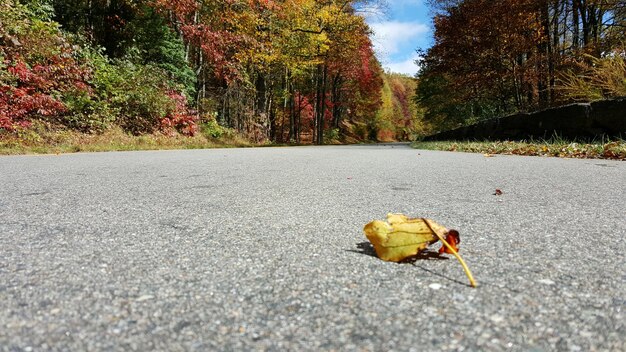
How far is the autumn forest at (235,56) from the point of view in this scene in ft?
25.1

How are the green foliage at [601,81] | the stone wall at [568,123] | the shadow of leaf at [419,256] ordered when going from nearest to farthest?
the shadow of leaf at [419,256] → the stone wall at [568,123] → the green foliage at [601,81]

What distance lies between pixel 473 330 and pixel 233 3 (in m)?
14.5

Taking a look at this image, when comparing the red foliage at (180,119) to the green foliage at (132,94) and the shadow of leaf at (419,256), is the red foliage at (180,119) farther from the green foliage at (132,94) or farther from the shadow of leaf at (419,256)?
the shadow of leaf at (419,256)

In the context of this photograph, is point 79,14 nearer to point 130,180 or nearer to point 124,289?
point 130,180

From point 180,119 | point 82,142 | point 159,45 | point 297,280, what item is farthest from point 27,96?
point 297,280

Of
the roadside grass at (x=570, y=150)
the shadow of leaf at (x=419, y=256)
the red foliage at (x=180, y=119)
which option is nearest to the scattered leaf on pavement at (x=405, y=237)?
the shadow of leaf at (x=419, y=256)

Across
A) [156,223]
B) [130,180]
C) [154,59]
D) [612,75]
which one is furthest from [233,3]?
[156,223]

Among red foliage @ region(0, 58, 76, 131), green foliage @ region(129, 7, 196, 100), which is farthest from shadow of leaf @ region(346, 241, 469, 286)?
green foliage @ region(129, 7, 196, 100)

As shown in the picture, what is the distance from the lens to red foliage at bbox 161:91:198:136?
32.8 feet

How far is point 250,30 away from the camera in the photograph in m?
14.5

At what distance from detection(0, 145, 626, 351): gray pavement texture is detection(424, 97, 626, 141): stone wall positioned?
5319 mm

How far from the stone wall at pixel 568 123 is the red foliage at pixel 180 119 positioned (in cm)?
786

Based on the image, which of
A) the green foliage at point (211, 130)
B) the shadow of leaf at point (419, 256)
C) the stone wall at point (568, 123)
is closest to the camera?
the shadow of leaf at point (419, 256)

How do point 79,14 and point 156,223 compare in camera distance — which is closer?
point 156,223
